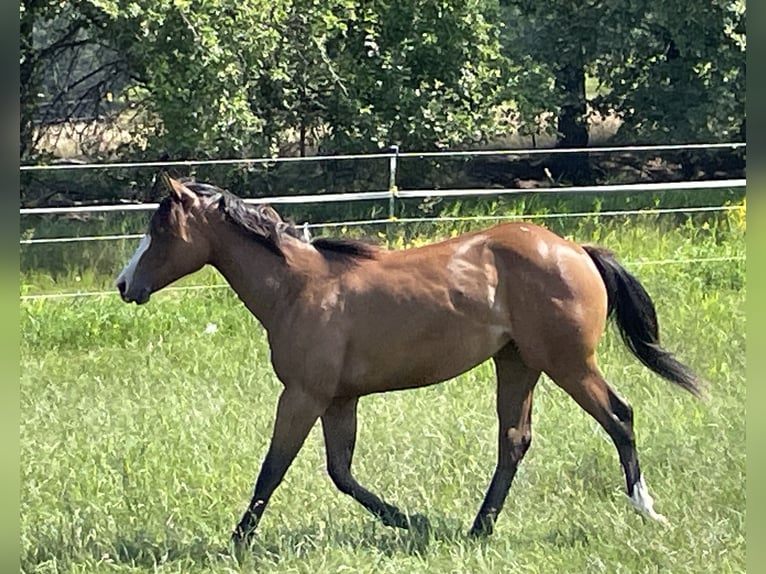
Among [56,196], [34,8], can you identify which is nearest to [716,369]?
[34,8]

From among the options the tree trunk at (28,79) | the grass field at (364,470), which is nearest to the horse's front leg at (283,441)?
the grass field at (364,470)

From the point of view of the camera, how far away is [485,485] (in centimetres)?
456

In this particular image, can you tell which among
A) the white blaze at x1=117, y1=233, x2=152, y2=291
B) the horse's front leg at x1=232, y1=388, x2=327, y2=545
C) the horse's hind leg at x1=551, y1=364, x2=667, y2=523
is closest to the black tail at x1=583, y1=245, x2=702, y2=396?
the horse's hind leg at x1=551, y1=364, x2=667, y2=523

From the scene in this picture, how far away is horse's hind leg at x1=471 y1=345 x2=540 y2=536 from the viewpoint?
13.6 ft

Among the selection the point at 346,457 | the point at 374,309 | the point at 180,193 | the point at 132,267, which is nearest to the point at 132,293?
the point at 132,267

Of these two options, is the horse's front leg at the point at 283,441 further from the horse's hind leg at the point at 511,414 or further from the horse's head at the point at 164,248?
the horse's hind leg at the point at 511,414

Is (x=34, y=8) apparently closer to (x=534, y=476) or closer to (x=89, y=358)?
(x=89, y=358)

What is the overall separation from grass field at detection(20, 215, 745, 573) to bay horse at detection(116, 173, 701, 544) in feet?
0.58

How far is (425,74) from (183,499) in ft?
31.8

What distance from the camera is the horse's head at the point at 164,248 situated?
3.91 m

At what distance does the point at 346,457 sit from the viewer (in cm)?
409

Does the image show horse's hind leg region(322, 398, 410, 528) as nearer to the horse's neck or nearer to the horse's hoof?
the horse's hoof

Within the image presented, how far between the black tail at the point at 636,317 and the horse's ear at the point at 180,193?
1416mm

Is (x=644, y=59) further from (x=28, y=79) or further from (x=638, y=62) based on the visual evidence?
(x=28, y=79)
